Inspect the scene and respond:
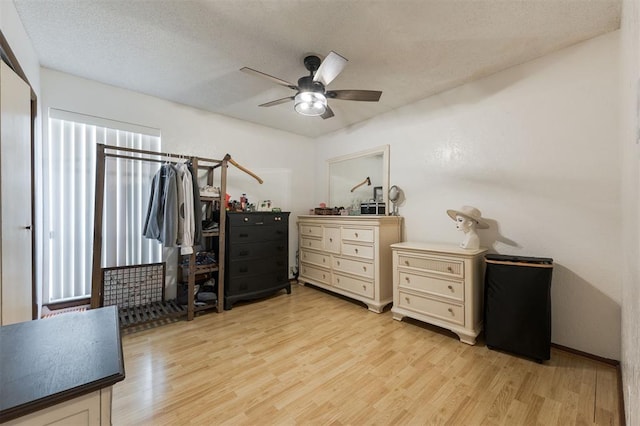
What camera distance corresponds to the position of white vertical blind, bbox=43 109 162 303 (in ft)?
7.87

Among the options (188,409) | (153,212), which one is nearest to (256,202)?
(153,212)

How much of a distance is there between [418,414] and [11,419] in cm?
165

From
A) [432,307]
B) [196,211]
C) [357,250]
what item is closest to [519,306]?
[432,307]

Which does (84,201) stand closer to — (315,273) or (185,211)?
(185,211)

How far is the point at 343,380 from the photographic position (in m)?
1.71

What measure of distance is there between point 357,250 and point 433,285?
0.94 m

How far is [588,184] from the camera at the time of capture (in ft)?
6.43

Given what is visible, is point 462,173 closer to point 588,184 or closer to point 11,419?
point 588,184

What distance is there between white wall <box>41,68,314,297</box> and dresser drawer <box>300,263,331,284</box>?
33 cm

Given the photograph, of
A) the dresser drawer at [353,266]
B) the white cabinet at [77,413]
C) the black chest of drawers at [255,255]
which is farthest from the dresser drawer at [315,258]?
the white cabinet at [77,413]

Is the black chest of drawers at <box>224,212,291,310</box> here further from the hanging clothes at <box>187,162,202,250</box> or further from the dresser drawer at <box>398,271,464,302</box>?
the dresser drawer at <box>398,271,464,302</box>

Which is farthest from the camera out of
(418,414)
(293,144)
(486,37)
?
(293,144)

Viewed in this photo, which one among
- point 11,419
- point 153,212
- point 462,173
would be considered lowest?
point 11,419

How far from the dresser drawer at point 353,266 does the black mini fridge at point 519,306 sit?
117 centimetres
